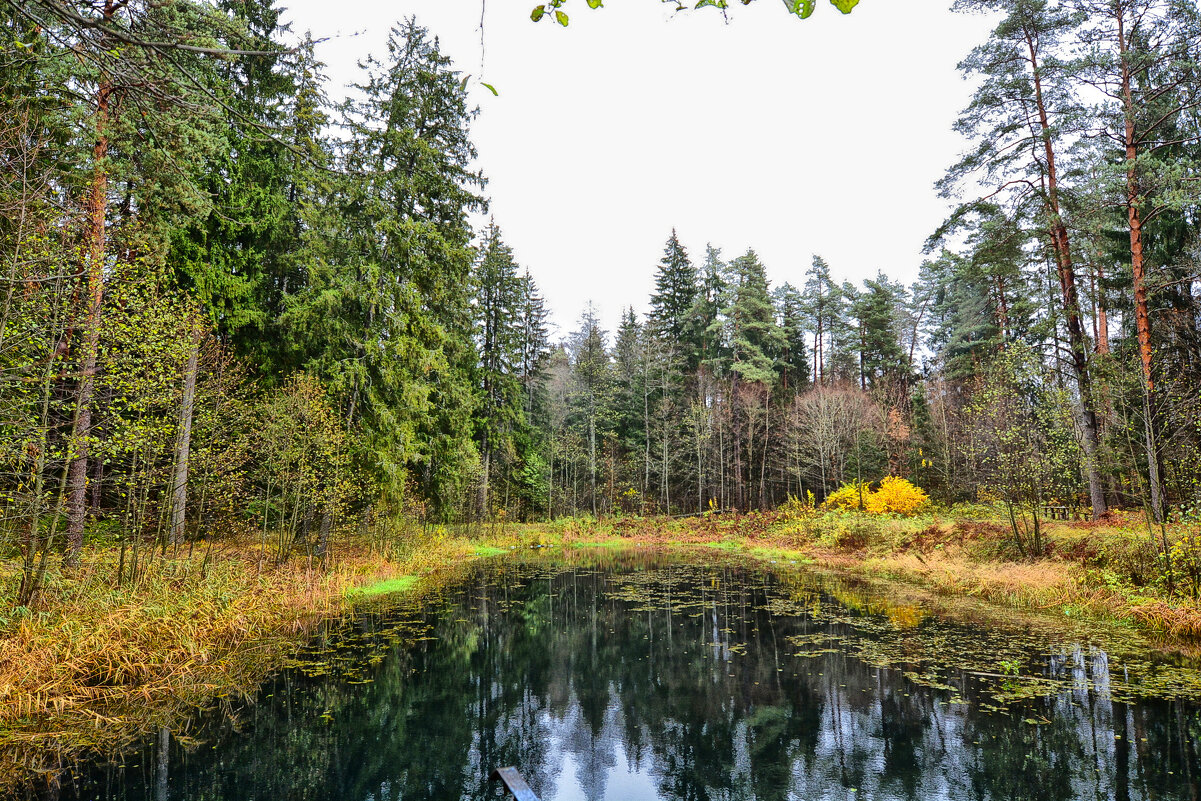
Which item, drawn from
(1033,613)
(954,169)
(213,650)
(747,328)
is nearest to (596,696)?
(213,650)

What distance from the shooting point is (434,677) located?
786 cm

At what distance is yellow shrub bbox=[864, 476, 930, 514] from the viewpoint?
2181cm

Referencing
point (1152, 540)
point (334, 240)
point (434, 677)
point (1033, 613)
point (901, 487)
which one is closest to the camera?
point (434, 677)

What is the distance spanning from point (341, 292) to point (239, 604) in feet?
25.4

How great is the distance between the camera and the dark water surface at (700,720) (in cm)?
486

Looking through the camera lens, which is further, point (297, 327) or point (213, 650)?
point (297, 327)

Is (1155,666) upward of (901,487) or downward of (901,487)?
downward

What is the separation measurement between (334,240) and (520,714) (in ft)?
42.6

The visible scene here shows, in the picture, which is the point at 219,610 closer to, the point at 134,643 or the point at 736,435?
the point at 134,643

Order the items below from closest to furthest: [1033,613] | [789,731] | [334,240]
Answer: [789,731], [1033,613], [334,240]

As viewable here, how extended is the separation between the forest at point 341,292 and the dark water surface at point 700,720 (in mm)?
3327

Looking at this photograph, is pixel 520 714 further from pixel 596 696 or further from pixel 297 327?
pixel 297 327

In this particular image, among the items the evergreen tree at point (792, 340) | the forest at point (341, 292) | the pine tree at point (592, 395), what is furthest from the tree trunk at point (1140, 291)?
the pine tree at point (592, 395)

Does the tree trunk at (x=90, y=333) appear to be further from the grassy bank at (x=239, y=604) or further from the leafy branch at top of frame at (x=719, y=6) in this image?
the leafy branch at top of frame at (x=719, y=6)
